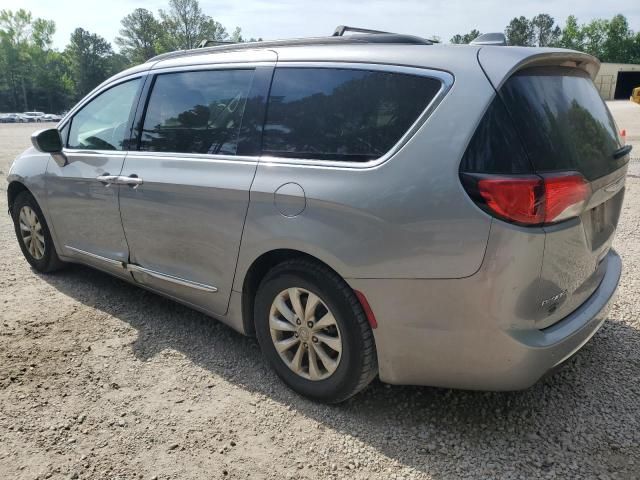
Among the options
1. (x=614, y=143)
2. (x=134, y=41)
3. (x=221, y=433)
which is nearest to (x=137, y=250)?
(x=221, y=433)

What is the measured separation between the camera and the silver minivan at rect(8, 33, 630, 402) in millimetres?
2123

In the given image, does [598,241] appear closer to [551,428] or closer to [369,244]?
[551,428]

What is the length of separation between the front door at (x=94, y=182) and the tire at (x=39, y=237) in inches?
10.4

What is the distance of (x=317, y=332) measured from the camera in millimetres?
2656

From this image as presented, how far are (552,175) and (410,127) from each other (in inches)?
24.7

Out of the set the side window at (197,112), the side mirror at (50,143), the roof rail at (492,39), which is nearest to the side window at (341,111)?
the side window at (197,112)

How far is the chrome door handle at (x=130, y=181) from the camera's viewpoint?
340 centimetres

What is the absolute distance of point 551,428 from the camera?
254 centimetres

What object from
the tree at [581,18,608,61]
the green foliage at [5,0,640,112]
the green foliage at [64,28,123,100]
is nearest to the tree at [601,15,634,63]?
the tree at [581,18,608,61]

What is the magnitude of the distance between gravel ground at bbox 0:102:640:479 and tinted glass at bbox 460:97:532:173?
132cm

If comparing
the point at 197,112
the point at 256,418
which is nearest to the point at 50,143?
the point at 197,112

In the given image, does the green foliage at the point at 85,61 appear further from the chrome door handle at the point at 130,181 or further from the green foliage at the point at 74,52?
the chrome door handle at the point at 130,181

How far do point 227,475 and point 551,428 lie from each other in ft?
5.18

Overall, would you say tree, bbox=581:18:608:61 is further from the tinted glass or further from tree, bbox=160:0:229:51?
the tinted glass
